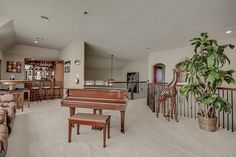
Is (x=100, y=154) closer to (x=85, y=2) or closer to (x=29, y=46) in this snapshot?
(x=85, y=2)

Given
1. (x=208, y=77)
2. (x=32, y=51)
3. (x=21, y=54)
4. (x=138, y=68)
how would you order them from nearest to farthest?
(x=208, y=77) → (x=21, y=54) → (x=32, y=51) → (x=138, y=68)

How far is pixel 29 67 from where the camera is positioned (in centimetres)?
826

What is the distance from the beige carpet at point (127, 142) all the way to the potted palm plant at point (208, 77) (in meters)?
0.41

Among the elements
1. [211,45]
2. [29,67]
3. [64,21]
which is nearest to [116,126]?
[211,45]

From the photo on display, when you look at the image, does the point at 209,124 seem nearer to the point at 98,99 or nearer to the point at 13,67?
the point at 98,99

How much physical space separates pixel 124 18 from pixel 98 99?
2738 mm

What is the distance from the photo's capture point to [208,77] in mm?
2854

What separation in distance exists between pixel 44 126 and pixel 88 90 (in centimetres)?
144

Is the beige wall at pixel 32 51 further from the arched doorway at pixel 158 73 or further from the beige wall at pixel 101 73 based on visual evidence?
the arched doorway at pixel 158 73

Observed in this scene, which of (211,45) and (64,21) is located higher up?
(64,21)

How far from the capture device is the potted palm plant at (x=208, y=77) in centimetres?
283

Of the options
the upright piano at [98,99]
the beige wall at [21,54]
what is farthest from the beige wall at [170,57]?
the beige wall at [21,54]

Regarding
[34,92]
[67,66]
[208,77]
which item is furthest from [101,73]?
[208,77]

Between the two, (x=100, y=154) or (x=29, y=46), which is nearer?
(x=100, y=154)
